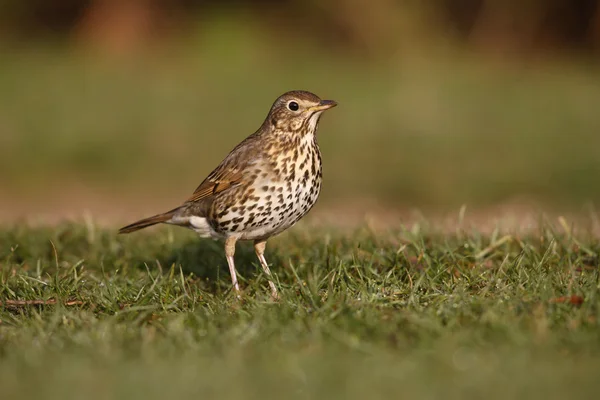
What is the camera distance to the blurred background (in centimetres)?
Answer: 1223

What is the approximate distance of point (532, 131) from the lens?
13984 mm

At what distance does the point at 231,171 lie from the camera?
6352mm

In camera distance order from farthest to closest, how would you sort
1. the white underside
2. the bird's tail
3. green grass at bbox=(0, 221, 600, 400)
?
the bird's tail
the white underside
green grass at bbox=(0, 221, 600, 400)

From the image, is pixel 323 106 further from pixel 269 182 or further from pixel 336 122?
pixel 336 122

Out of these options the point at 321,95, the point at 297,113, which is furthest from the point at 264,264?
the point at 321,95

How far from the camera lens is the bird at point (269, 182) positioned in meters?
6.04

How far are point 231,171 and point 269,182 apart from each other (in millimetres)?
396

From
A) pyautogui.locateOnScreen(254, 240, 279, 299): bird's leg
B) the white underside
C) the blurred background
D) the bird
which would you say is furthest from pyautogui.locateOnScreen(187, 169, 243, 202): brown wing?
the blurred background

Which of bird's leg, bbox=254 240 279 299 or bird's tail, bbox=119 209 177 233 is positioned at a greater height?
bird's tail, bbox=119 209 177 233

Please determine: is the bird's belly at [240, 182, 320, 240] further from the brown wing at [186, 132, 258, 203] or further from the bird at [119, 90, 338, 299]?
the brown wing at [186, 132, 258, 203]

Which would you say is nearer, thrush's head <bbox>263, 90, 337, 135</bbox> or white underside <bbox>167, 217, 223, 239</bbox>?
thrush's head <bbox>263, 90, 337, 135</bbox>

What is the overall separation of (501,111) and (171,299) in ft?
33.5

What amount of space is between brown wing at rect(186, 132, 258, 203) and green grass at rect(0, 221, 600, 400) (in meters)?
0.60

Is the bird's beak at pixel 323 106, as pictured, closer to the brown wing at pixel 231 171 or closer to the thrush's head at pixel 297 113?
the thrush's head at pixel 297 113
